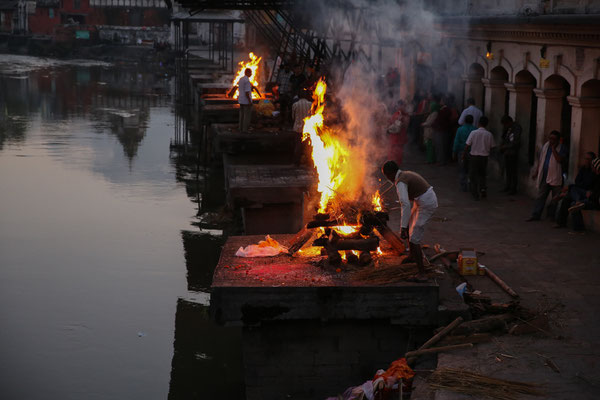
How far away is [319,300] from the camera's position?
1034cm

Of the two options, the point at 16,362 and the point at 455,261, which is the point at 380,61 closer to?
the point at 455,261

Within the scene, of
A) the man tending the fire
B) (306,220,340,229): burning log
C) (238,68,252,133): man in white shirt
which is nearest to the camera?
the man tending the fire

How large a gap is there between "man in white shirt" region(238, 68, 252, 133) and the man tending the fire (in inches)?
455

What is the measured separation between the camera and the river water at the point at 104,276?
12.5 m

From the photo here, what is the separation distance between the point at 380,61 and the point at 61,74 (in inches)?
1834

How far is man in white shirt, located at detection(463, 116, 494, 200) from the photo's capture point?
17.4 meters

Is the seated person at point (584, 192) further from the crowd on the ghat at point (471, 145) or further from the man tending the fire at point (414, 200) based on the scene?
the man tending the fire at point (414, 200)

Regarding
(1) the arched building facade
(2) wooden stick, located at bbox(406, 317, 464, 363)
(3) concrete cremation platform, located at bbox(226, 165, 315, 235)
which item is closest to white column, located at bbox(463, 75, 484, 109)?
(1) the arched building facade

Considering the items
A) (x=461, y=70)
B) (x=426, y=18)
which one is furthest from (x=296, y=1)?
(x=461, y=70)

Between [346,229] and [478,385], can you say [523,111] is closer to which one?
[346,229]

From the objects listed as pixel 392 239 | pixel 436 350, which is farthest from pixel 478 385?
pixel 392 239

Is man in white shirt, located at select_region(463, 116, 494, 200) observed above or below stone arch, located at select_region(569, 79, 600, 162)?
below

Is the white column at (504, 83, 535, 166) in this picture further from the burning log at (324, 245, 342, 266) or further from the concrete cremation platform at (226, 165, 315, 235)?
the burning log at (324, 245, 342, 266)

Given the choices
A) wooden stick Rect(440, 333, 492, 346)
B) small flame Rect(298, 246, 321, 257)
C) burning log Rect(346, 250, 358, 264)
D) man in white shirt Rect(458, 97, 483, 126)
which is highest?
man in white shirt Rect(458, 97, 483, 126)
